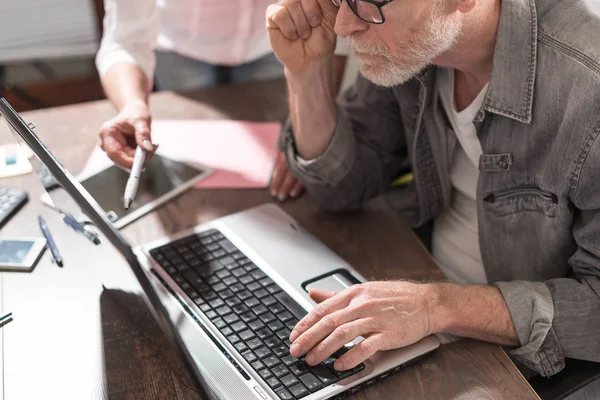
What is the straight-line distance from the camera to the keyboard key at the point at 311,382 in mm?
882

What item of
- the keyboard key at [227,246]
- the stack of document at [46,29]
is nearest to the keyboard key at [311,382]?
the keyboard key at [227,246]

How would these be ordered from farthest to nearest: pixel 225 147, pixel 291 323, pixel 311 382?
pixel 225 147 < pixel 291 323 < pixel 311 382

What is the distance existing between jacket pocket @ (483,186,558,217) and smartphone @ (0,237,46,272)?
0.77 meters

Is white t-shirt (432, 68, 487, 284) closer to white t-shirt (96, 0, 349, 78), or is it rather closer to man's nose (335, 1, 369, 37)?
man's nose (335, 1, 369, 37)

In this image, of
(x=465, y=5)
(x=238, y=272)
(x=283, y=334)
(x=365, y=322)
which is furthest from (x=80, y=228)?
(x=465, y=5)

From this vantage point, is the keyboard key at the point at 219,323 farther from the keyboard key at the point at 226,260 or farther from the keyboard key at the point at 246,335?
the keyboard key at the point at 226,260

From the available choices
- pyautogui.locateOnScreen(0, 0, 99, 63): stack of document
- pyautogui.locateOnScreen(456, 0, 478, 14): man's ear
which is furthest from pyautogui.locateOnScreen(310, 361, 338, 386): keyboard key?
pyautogui.locateOnScreen(0, 0, 99, 63): stack of document

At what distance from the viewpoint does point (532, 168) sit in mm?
1131

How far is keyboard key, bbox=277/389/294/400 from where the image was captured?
0.87 m

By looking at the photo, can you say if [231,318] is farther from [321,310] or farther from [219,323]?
[321,310]

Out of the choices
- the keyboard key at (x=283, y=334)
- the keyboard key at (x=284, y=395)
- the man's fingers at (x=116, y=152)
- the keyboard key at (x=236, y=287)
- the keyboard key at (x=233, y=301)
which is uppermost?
the man's fingers at (x=116, y=152)

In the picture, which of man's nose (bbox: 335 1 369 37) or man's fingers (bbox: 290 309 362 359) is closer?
man's fingers (bbox: 290 309 362 359)

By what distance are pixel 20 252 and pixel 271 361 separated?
1.65 ft

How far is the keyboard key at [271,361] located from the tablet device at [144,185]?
1.38 feet
